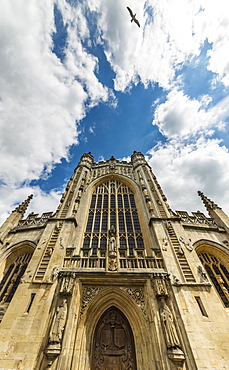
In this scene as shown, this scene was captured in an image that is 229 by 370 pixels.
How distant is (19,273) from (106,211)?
774 centimetres

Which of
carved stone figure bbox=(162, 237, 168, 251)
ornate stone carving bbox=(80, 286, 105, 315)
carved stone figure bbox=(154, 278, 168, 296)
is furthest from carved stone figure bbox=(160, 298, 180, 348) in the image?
ornate stone carving bbox=(80, 286, 105, 315)

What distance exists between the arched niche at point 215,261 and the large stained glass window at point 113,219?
173 inches

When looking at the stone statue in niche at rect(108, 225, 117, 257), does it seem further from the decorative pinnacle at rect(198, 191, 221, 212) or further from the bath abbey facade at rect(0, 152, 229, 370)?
the decorative pinnacle at rect(198, 191, 221, 212)

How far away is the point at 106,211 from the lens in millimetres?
14750

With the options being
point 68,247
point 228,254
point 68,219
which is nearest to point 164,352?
point 68,247

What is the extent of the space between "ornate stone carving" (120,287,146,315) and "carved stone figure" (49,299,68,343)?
2.93 metres

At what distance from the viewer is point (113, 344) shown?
7340 millimetres

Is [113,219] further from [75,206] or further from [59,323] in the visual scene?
[59,323]

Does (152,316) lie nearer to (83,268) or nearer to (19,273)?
(83,268)

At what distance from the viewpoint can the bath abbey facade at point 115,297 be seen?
627cm

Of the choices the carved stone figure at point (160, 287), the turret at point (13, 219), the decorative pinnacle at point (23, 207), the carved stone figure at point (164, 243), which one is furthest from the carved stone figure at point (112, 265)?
the decorative pinnacle at point (23, 207)

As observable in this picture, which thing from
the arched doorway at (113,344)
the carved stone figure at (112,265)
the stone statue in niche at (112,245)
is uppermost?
the stone statue in niche at (112,245)

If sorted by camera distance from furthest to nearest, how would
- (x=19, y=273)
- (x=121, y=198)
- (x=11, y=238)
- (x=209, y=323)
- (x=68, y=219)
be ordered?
(x=121, y=198) < (x=11, y=238) < (x=68, y=219) < (x=19, y=273) < (x=209, y=323)

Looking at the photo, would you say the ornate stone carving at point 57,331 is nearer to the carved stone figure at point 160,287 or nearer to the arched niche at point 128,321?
the arched niche at point 128,321
